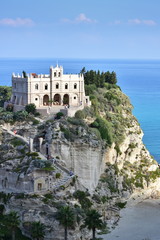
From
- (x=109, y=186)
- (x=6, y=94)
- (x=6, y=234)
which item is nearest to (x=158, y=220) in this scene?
(x=109, y=186)

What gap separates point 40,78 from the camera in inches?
3698

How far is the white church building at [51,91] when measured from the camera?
93625mm

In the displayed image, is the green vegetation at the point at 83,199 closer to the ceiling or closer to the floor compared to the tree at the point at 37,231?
closer to the ceiling

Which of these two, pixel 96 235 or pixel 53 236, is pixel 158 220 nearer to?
pixel 96 235

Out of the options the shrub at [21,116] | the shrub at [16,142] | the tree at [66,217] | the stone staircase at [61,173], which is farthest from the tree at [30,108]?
the tree at [66,217]

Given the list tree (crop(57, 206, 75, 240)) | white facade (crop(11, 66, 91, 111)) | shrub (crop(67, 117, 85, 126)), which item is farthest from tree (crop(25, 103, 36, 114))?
tree (crop(57, 206, 75, 240))

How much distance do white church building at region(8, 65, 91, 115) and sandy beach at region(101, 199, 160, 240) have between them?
2054cm

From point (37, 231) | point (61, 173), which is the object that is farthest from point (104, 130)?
point (37, 231)

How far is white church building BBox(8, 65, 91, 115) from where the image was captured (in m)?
93.6

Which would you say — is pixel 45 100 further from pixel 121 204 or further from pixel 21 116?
pixel 121 204

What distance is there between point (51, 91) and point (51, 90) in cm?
18

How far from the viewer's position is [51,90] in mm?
95562

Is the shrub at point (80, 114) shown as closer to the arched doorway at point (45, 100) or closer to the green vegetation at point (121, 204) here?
the arched doorway at point (45, 100)

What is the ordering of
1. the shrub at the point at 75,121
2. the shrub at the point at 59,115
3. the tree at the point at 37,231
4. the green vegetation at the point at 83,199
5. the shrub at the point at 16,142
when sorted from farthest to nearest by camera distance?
the shrub at the point at 59,115
the shrub at the point at 75,121
the shrub at the point at 16,142
the green vegetation at the point at 83,199
the tree at the point at 37,231
